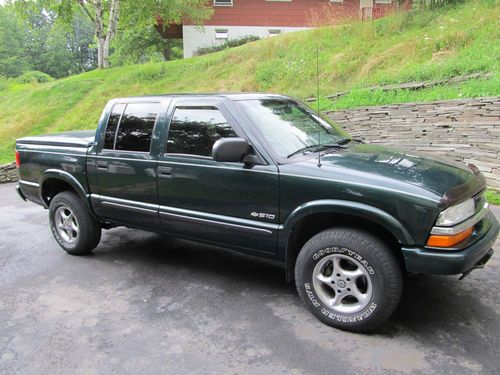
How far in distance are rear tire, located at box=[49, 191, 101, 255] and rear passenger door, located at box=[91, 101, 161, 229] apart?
265 mm

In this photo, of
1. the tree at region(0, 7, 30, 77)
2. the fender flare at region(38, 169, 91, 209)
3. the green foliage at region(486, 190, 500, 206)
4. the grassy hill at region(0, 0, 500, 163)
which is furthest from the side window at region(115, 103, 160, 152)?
the tree at region(0, 7, 30, 77)

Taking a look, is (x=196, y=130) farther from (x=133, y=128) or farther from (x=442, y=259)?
(x=442, y=259)

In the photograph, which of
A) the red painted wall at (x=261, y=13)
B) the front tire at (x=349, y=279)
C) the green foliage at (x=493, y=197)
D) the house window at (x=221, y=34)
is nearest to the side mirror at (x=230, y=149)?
the front tire at (x=349, y=279)

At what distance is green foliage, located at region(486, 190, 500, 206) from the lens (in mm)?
6264

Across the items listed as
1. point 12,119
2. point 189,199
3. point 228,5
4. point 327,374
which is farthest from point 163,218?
point 228,5

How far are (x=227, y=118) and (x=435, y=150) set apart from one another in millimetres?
4927

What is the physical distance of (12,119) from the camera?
57.4 feet

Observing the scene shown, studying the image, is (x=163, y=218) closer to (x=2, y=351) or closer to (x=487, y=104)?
(x=2, y=351)

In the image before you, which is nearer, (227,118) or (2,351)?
(2,351)

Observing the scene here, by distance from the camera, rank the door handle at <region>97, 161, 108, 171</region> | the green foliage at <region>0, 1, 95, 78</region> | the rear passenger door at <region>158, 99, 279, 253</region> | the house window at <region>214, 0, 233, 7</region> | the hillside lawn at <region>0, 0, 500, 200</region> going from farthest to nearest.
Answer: the green foliage at <region>0, 1, 95, 78</region>
the house window at <region>214, 0, 233, 7</region>
the hillside lawn at <region>0, 0, 500, 200</region>
the door handle at <region>97, 161, 108, 171</region>
the rear passenger door at <region>158, 99, 279, 253</region>

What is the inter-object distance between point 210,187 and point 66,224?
7.54 ft

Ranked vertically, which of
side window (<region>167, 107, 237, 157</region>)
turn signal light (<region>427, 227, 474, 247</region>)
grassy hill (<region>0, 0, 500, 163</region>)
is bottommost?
turn signal light (<region>427, 227, 474, 247</region>)

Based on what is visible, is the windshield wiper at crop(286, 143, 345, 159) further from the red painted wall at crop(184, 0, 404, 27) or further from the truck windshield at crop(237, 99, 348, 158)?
the red painted wall at crop(184, 0, 404, 27)

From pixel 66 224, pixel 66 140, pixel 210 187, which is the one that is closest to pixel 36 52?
pixel 66 140
